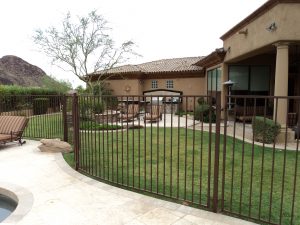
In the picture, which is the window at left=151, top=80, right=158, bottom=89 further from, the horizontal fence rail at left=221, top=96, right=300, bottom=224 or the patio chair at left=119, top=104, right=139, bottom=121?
the horizontal fence rail at left=221, top=96, right=300, bottom=224

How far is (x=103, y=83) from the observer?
2567 centimetres

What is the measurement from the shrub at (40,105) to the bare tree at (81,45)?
30.7 ft

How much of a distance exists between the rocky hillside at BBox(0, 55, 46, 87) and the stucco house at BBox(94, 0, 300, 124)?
3661cm

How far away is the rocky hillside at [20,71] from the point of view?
179 ft

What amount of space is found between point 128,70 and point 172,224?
22.3m

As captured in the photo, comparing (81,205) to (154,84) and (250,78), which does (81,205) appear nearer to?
(250,78)

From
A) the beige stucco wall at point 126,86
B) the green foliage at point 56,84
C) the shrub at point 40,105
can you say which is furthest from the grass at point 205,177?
the green foliage at point 56,84

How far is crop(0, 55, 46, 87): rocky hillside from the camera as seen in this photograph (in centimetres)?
5466

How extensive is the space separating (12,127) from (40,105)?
2.03 m

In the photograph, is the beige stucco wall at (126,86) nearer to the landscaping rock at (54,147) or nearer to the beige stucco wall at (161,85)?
the beige stucco wall at (161,85)

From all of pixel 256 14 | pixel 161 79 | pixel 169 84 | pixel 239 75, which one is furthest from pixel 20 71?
pixel 256 14

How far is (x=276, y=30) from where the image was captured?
9.21 meters

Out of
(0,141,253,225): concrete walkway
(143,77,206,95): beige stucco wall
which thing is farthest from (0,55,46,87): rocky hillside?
(0,141,253,225): concrete walkway

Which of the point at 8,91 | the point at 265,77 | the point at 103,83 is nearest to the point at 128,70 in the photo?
the point at 103,83
